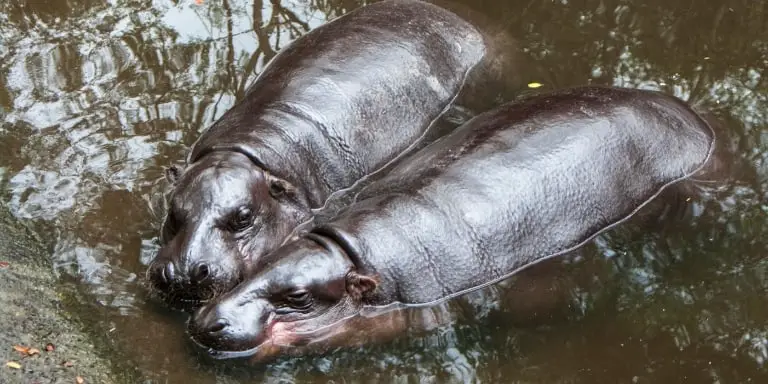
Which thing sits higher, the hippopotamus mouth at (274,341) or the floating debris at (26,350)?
the floating debris at (26,350)

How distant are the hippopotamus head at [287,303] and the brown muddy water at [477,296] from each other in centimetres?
14

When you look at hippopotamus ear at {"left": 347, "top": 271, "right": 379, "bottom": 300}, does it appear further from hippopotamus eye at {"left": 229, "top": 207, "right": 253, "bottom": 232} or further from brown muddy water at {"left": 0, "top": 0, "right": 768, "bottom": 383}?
hippopotamus eye at {"left": 229, "top": 207, "right": 253, "bottom": 232}

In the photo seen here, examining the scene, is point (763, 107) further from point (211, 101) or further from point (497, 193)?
point (211, 101)

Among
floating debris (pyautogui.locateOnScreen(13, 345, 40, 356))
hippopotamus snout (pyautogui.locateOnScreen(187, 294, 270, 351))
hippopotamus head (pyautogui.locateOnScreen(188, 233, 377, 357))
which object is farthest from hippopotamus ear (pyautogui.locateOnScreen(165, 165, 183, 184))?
floating debris (pyautogui.locateOnScreen(13, 345, 40, 356))

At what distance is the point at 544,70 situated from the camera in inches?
298

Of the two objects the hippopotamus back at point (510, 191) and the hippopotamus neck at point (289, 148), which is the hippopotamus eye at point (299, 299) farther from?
the hippopotamus neck at point (289, 148)

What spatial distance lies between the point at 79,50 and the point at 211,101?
60.8 inches

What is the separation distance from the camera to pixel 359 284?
5.06 m

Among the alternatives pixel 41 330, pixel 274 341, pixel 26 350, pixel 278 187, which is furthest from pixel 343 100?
pixel 26 350

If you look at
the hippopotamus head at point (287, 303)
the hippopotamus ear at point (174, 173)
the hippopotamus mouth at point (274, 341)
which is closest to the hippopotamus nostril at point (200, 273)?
the hippopotamus head at point (287, 303)

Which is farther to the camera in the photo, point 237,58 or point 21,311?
point 237,58

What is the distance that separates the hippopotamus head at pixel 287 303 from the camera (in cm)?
471

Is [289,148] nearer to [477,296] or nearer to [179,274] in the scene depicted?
[179,274]

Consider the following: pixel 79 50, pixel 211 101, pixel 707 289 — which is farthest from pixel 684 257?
pixel 79 50
